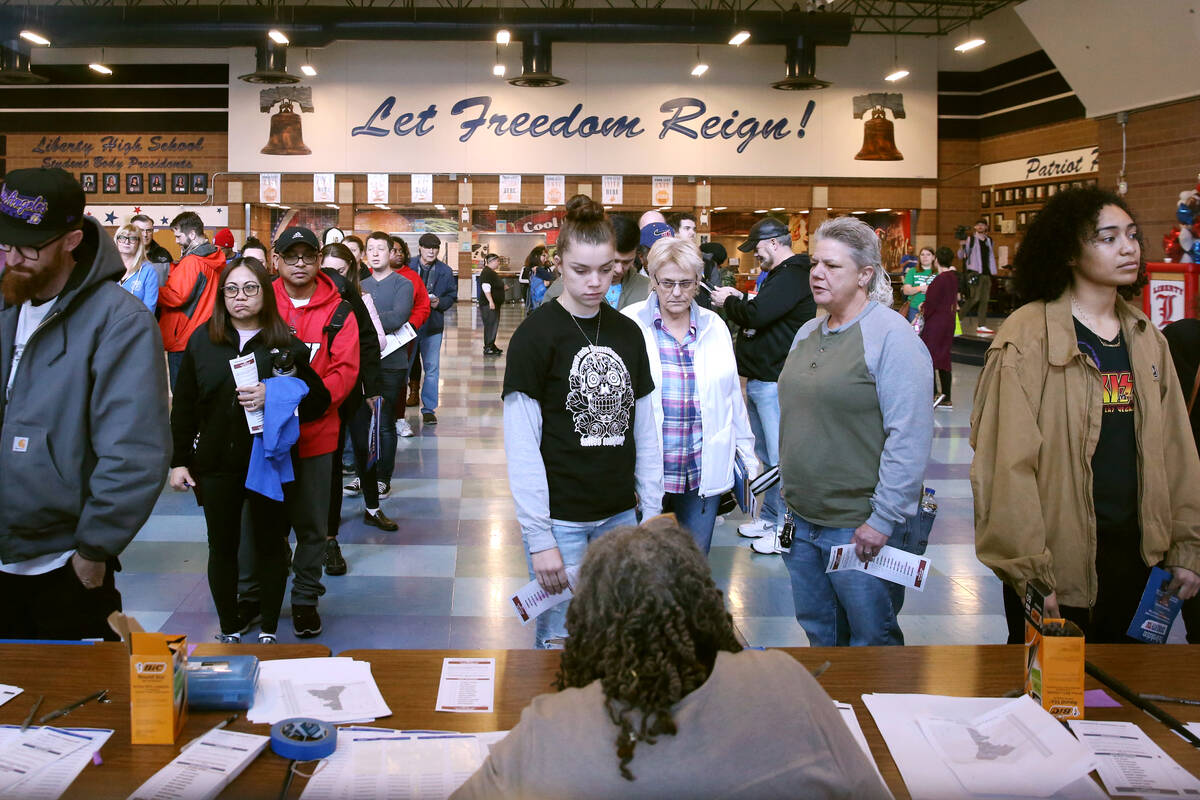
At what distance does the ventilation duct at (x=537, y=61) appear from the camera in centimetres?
1788

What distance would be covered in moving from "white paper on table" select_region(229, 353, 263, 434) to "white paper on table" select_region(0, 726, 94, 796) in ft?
5.91

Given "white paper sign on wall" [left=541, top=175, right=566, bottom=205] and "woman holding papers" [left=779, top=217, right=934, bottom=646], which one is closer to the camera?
"woman holding papers" [left=779, top=217, right=934, bottom=646]

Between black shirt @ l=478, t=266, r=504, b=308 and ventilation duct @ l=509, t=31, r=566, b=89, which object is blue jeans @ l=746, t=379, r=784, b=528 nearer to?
black shirt @ l=478, t=266, r=504, b=308

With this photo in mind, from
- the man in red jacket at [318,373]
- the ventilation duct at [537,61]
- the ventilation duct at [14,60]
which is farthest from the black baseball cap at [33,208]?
the ventilation duct at [14,60]

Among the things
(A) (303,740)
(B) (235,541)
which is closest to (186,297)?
(B) (235,541)

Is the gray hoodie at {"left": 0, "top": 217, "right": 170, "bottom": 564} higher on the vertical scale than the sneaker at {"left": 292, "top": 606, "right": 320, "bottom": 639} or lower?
higher

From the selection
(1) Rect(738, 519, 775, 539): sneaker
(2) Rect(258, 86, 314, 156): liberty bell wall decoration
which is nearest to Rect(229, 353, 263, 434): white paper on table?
(1) Rect(738, 519, 775, 539): sneaker

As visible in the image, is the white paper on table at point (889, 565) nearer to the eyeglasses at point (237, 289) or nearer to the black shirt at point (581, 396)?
the black shirt at point (581, 396)

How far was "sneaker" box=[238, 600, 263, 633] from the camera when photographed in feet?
12.5

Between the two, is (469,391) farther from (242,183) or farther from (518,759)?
(242,183)

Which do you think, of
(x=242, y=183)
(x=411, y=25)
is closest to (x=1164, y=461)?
(x=411, y=25)

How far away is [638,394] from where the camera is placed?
110 inches

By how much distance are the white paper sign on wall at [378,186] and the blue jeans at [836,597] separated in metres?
18.7

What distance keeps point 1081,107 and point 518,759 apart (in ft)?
70.3
